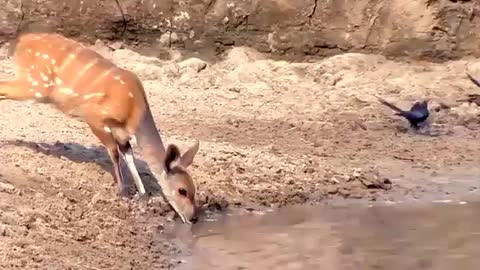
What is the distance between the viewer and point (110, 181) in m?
7.50

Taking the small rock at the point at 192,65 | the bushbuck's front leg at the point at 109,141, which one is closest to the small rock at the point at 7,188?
the bushbuck's front leg at the point at 109,141

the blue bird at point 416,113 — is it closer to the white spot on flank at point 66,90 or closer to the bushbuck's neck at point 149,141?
the bushbuck's neck at point 149,141

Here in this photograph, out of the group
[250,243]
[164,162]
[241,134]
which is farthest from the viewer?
[241,134]

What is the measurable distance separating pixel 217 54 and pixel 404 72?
1.88m

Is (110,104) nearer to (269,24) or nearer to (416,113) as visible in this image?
(416,113)

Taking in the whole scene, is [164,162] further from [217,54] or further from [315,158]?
[217,54]

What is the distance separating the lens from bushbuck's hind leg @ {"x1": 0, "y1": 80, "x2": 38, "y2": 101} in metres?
7.61

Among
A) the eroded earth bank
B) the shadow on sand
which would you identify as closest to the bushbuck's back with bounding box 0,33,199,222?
the eroded earth bank

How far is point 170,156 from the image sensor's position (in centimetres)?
719

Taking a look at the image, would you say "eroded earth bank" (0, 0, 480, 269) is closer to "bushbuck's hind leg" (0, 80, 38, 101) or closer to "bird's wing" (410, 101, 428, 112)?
"bird's wing" (410, 101, 428, 112)

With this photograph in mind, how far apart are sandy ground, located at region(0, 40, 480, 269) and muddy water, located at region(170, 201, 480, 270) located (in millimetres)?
263

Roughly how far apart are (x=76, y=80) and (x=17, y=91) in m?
0.50

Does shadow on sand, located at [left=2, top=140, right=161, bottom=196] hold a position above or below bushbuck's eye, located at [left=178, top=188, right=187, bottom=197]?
below

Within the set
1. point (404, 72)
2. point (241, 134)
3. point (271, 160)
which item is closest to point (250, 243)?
point (271, 160)
